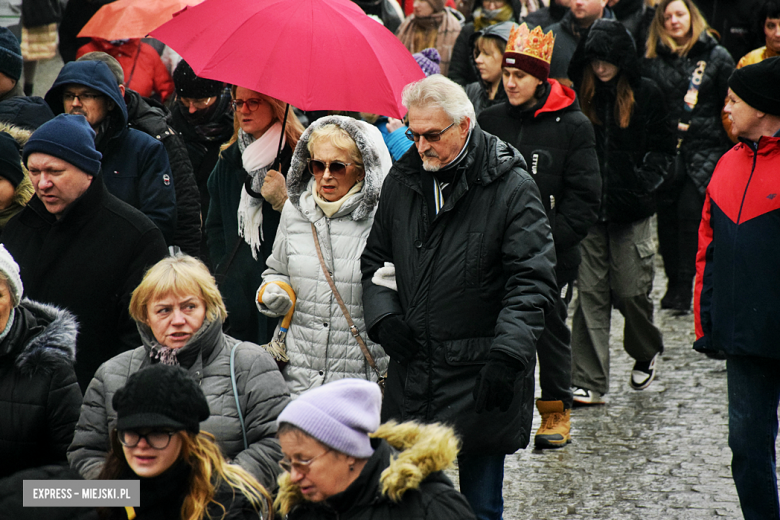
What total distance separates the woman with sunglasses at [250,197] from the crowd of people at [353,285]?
0.05 ft

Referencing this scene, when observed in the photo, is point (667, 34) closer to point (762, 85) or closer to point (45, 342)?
point (762, 85)

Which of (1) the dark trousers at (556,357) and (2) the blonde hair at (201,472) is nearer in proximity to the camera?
(2) the blonde hair at (201,472)

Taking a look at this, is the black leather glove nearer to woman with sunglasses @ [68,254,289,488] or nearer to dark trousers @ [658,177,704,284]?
woman with sunglasses @ [68,254,289,488]

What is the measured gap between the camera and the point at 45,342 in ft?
12.1

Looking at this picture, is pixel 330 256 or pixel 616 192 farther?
pixel 616 192

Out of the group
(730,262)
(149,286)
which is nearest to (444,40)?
(730,262)

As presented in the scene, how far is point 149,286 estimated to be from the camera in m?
3.84

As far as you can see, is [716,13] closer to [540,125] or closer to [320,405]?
[540,125]

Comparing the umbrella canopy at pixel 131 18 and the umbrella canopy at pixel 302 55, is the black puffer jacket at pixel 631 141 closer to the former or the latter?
the umbrella canopy at pixel 302 55

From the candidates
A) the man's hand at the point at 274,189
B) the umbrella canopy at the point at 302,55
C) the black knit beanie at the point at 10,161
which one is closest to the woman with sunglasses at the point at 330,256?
the umbrella canopy at the point at 302,55

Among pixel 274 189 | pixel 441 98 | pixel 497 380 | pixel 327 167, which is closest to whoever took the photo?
pixel 497 380

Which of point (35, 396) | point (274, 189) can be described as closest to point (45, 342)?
point (35, 396)

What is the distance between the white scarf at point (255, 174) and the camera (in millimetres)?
5324

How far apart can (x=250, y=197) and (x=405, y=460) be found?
258 cm
